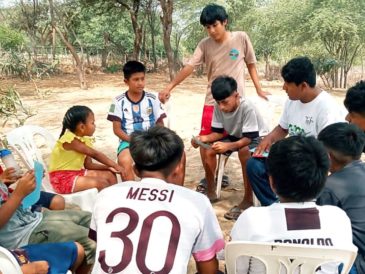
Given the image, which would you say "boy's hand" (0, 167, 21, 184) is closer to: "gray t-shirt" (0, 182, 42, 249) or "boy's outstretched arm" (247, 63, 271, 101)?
"gray t-shirt" (0, 182, 42, 249)

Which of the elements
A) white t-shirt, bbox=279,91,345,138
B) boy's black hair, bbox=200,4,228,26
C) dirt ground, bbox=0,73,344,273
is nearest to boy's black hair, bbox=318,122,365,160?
white t-shirt, bbox=279,91,345,138

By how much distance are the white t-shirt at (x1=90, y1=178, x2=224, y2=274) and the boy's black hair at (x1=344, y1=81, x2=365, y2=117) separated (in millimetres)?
1520

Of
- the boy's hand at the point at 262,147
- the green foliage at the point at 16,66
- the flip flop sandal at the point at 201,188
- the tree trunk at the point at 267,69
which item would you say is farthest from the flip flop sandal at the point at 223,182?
the tree trunk at the point at 267,69

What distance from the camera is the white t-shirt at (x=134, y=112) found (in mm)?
4004

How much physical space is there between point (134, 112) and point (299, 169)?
253 cm

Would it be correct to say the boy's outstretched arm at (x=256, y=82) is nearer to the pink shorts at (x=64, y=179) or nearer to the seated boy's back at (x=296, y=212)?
the pink shorts at (x=64, y=179)

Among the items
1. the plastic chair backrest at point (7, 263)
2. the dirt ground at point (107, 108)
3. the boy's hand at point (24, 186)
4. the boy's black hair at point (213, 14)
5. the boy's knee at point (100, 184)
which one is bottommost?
the dirt ground at point (107, 108)

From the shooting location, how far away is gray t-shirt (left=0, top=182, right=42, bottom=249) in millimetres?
2277

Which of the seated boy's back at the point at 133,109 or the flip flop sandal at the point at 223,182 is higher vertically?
the seated boy's back at the point at 133,109

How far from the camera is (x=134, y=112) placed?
4039 mm

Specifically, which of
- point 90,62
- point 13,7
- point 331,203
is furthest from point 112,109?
point 13,7

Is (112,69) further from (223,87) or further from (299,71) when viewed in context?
(299,71)

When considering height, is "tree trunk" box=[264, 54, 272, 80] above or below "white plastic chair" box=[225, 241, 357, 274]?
below

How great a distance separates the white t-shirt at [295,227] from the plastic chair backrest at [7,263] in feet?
3.12
